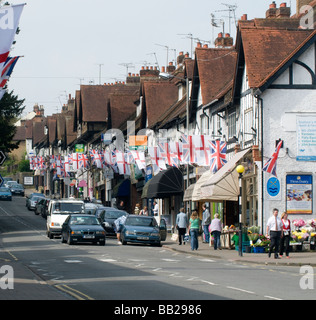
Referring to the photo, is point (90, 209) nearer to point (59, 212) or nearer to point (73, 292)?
point (59, 212)

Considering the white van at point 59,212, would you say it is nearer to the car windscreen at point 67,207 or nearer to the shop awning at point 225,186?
the car windscreen at point 67,207

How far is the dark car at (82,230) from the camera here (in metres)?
39.0

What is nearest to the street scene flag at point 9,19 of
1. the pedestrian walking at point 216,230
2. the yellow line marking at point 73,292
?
the yellow line marking at point 73,292

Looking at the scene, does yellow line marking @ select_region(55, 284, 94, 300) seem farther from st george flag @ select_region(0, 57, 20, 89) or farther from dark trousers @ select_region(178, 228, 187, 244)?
dark trousers @ select_region(178, 228, 187, 244)

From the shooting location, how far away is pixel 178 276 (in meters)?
22.6

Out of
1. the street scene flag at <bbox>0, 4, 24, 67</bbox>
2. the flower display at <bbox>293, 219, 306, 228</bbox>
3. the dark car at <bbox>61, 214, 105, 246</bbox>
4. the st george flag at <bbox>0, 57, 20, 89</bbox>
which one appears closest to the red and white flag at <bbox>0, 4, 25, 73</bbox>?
the street scene flag at <bbox>0, 4, 24, 67</bbox>

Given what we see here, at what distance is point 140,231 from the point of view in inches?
1606

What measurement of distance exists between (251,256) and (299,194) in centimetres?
710

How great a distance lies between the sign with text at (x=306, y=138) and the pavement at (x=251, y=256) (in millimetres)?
5626

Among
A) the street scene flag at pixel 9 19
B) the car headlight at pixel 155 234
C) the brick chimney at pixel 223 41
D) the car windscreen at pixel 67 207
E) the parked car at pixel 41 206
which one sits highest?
the brick chimney at pixel 223 41

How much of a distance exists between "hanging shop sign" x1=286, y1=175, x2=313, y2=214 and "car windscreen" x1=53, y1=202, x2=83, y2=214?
42.8ft

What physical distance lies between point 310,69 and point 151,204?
27941mm

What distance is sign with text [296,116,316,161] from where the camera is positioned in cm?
3875
